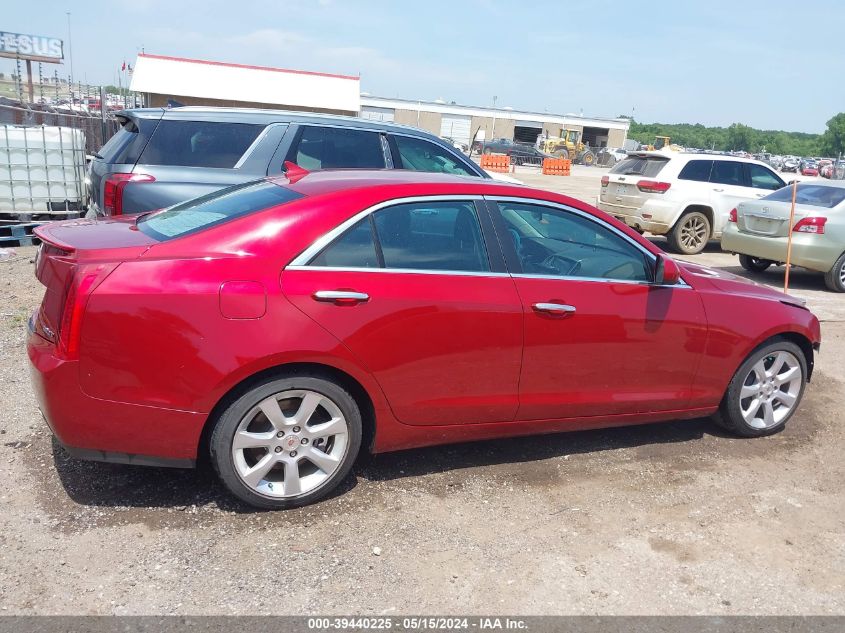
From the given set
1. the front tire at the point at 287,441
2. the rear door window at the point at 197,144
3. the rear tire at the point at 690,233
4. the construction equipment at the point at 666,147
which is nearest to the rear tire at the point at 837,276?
→ the rear tire at the point at 690,233

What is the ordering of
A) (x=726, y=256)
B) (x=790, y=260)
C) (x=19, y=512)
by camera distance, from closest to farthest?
1. (x=19, y=512)
2. (x=790, y=260)
3. (x=726, y=256)

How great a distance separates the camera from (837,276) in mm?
9648

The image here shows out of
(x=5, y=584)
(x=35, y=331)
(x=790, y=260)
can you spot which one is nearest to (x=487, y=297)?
(x=35, y=331)

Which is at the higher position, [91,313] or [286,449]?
[91,313]

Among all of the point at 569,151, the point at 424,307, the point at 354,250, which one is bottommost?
the point at 424,307

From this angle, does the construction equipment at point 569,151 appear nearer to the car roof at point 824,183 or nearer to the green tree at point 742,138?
the car roof at point 824,183

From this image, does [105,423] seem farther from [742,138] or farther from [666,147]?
[742,138]

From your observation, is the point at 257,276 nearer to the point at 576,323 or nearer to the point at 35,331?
the point at 35,331

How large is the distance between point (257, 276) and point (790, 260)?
28.0ft

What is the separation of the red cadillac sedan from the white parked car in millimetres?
8022

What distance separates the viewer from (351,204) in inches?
140

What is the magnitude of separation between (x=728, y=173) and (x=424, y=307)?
1074 cm

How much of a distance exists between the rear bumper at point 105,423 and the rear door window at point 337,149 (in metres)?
4.07

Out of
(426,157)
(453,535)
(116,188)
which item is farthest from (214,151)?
(453,535)
